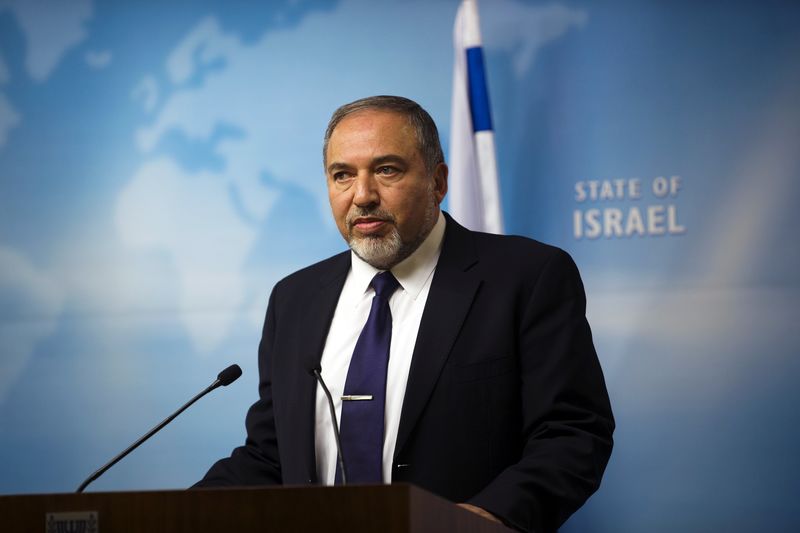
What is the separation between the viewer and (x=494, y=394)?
102 inches

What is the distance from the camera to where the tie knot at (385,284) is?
9.32ft

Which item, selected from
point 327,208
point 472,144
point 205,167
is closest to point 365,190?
point 472,144

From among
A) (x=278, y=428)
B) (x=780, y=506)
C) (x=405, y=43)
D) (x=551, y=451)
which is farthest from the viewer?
(x=405, y=43)

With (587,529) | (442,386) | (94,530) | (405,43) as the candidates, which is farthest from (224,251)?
(94,530)

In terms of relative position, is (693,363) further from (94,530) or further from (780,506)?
(94,530)

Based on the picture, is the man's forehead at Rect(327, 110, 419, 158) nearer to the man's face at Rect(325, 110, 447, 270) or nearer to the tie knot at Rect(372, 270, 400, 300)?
the man's face at Rect(325, 110, 447, 270)

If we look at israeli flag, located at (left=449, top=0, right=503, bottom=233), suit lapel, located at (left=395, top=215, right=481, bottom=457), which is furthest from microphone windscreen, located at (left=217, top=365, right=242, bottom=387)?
israeli flag, located at (left=449, top=0, right=503, bottom=233)

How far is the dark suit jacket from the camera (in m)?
2.47

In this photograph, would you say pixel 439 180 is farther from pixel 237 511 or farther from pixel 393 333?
pixel 237 511

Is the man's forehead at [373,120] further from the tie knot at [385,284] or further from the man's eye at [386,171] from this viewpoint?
the tie knot at [385,284]

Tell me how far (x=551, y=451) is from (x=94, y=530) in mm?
1105

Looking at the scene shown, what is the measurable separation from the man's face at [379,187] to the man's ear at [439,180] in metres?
0.10

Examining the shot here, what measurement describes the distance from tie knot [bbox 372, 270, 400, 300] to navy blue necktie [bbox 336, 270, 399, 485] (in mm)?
30

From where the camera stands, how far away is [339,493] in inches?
63.2
